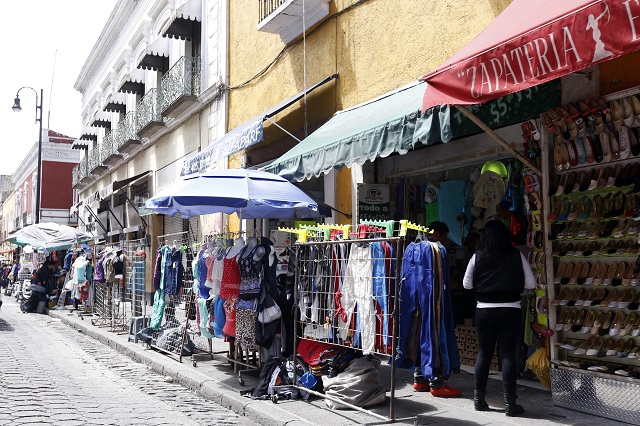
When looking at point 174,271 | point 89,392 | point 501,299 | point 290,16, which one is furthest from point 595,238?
point 290,16

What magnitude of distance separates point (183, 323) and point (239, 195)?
316 cm

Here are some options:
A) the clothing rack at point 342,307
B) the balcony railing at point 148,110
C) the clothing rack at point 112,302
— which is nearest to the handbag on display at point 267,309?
the clothing rack at point 342,307

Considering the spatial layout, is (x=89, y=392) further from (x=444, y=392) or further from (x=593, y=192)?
(x=593, y=192)

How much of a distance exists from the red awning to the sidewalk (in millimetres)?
2705

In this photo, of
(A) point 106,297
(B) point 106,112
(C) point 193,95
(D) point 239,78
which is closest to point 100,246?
(A) point 106,297

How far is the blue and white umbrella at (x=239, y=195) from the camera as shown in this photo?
7.20 meters

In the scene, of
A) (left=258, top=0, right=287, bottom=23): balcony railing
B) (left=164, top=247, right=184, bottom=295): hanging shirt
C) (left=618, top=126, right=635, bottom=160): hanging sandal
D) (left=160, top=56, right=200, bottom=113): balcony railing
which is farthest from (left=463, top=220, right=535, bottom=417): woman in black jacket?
(left=160, top=56, right=200, bottom=113): balcony railing

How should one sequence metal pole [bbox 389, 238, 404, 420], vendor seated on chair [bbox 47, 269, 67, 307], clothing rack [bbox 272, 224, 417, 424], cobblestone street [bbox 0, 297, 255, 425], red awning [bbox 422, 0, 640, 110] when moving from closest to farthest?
red awning [bbox 422, 0, 640, 110] → metal pole [bbox 389, 238, 404, 420] → clothing rack [bbox 272, 224, 417, 424] → cobblestone street [bbox 0, 297, 255, 425] → vendor seated on chair [bbox 47, 269, 67, 307]

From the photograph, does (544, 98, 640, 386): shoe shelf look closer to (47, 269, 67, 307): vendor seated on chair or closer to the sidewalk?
the sidewalk

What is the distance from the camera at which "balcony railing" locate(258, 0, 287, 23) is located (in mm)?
→ 11673

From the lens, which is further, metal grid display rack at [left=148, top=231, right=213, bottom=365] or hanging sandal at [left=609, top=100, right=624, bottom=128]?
metal grid display rack at [left=148, top=231, right=213, bottom=365]

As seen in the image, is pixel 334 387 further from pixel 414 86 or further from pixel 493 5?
pixel 493 5

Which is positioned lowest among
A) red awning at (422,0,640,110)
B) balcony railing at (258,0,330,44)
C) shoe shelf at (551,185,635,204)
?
shoe shelf at (551,185,635,204)

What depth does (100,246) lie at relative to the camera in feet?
62.2
